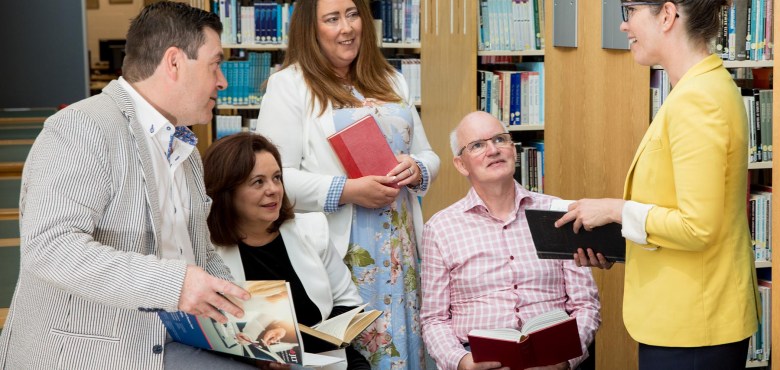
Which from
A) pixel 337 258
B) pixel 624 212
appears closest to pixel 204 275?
pixel 624 212

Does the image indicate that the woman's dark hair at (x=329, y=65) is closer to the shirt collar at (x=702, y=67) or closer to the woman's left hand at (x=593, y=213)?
the woman's left hand at (x=593, y=213)

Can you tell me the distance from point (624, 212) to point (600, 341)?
5.57 feet

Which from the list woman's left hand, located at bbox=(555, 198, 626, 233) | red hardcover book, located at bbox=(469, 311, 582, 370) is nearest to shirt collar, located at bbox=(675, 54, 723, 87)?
woman's left hand, located at bbox=(555, 198, 626, 233)

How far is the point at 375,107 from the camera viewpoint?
115 inches

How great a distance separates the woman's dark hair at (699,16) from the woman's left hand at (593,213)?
40 centimetres

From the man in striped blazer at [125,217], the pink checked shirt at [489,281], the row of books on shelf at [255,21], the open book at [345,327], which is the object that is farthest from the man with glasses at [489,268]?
the row of books on shelf at [255,21]

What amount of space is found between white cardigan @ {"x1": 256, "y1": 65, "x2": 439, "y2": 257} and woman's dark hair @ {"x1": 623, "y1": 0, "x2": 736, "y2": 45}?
1192mm

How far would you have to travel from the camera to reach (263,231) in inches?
108

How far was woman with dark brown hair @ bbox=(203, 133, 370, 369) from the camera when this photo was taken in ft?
8.79

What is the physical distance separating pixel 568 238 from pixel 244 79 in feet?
13.3

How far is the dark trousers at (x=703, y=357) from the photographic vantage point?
207 cm

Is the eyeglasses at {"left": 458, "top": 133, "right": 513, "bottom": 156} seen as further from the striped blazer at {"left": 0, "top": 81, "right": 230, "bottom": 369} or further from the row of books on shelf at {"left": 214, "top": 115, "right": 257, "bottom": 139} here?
the row of books on shelf at {"left": 214, "top": 115, "right": 257, "bottom": 139}

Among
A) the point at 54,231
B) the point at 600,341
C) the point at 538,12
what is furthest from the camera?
the point at 538,12

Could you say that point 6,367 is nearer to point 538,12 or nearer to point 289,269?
point 289,269
